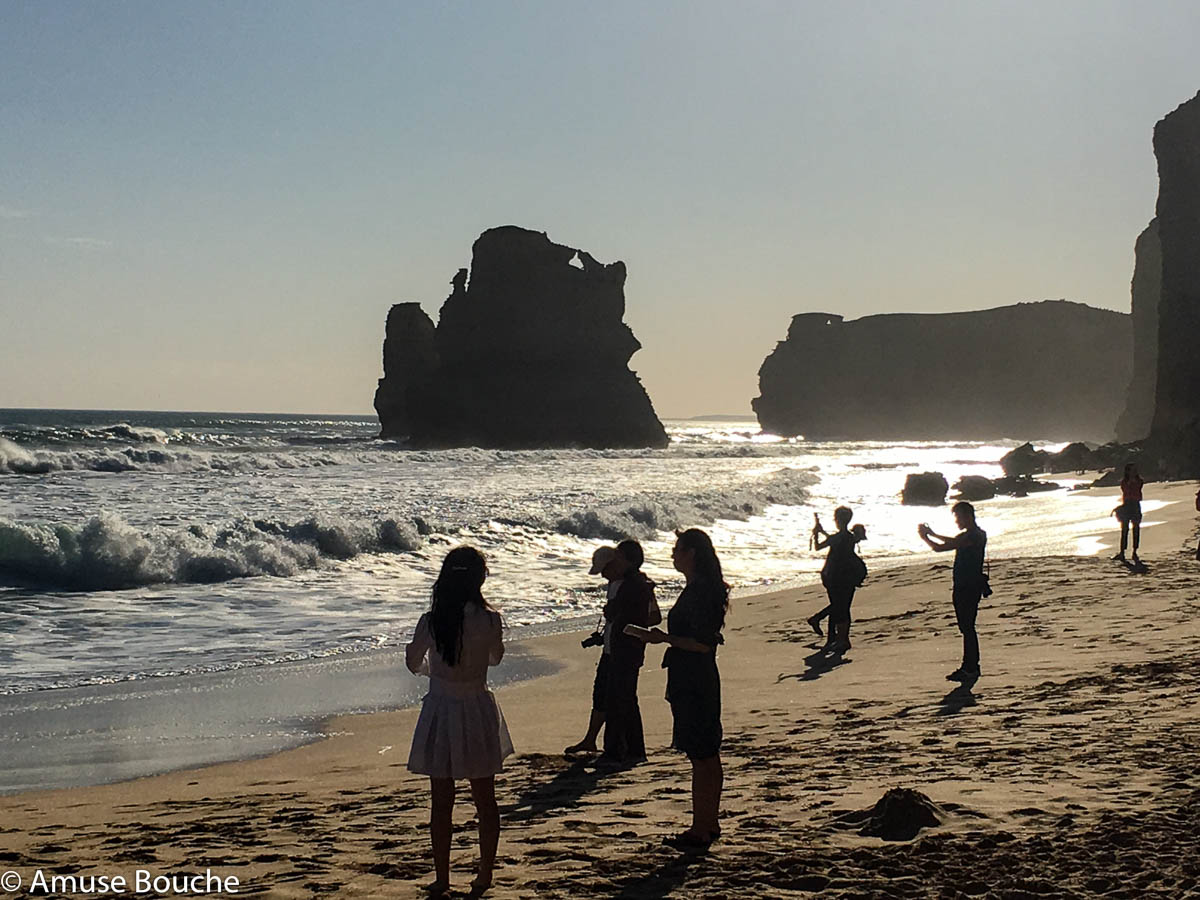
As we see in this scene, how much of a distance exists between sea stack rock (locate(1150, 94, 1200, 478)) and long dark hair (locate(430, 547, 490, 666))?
41.3 meters

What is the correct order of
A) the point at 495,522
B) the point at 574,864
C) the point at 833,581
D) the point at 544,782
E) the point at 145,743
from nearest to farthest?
the point at 574,864
the point at 544,782
the point at 145,743
the point at 833,581
the point at 495,522

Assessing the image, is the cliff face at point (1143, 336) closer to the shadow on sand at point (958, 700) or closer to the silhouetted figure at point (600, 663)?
the shadow on sand at point (958, 700)

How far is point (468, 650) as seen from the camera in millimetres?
4855

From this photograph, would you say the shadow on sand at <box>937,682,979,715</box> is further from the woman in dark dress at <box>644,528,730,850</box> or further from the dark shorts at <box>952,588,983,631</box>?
the woman in dark dress at <box>644,528,730,850</box>

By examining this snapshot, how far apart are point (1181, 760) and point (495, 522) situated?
19.6 metres

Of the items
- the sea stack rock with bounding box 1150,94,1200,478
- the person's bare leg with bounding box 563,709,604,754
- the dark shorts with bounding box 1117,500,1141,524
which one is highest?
the sea stack rock with bounding box 1150,94,1200,478

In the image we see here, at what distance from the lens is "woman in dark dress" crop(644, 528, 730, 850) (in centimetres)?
529

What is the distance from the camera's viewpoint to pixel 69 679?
34.4 ft

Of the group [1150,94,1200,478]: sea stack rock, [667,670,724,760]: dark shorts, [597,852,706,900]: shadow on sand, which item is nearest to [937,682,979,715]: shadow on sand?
[667,670,724,760]: dark shorts

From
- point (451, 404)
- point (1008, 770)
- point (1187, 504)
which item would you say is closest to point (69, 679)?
point (1008, 770)

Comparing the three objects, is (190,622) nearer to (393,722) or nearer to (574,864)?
(393,722)

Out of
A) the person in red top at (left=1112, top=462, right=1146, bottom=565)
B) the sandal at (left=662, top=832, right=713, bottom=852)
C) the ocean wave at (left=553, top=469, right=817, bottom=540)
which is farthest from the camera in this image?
the ocean wave at (left=553, top=469, right=817, bottom=540)

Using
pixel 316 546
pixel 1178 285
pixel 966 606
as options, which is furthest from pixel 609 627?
pixel 1178 285

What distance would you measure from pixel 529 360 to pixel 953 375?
345ft
